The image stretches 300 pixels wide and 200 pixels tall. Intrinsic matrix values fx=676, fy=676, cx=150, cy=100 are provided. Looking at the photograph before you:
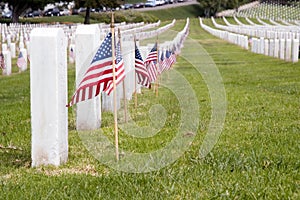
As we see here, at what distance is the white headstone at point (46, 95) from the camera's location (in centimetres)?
625

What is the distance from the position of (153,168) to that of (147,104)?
17.9 ft

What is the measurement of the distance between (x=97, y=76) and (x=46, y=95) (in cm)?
51

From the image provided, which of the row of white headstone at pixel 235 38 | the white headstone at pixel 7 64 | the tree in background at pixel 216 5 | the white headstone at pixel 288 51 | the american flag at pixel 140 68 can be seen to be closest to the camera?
the american flag at pixel 140 68

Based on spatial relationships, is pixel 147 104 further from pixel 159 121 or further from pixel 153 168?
pixel 153 168

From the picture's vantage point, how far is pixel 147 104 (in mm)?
11586

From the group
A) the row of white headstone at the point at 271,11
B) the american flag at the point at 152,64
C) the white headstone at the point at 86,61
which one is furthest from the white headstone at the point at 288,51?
the row of white headstone at the point at 271,11

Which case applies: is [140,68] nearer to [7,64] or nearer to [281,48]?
[7,64]

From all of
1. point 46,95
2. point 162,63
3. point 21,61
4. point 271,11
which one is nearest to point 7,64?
point 21,61

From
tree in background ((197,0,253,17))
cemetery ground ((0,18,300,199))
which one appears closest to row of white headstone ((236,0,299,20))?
tree in background ((197,0,253,17))

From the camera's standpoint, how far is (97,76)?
6.27 m

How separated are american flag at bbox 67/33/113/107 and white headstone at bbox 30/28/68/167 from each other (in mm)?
192

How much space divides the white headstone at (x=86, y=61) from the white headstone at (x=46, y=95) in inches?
66.7

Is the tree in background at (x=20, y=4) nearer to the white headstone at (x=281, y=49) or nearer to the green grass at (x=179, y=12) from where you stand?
the green grass at (x=179, y=12)

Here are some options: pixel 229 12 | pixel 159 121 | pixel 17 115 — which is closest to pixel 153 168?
pixel 159 121
